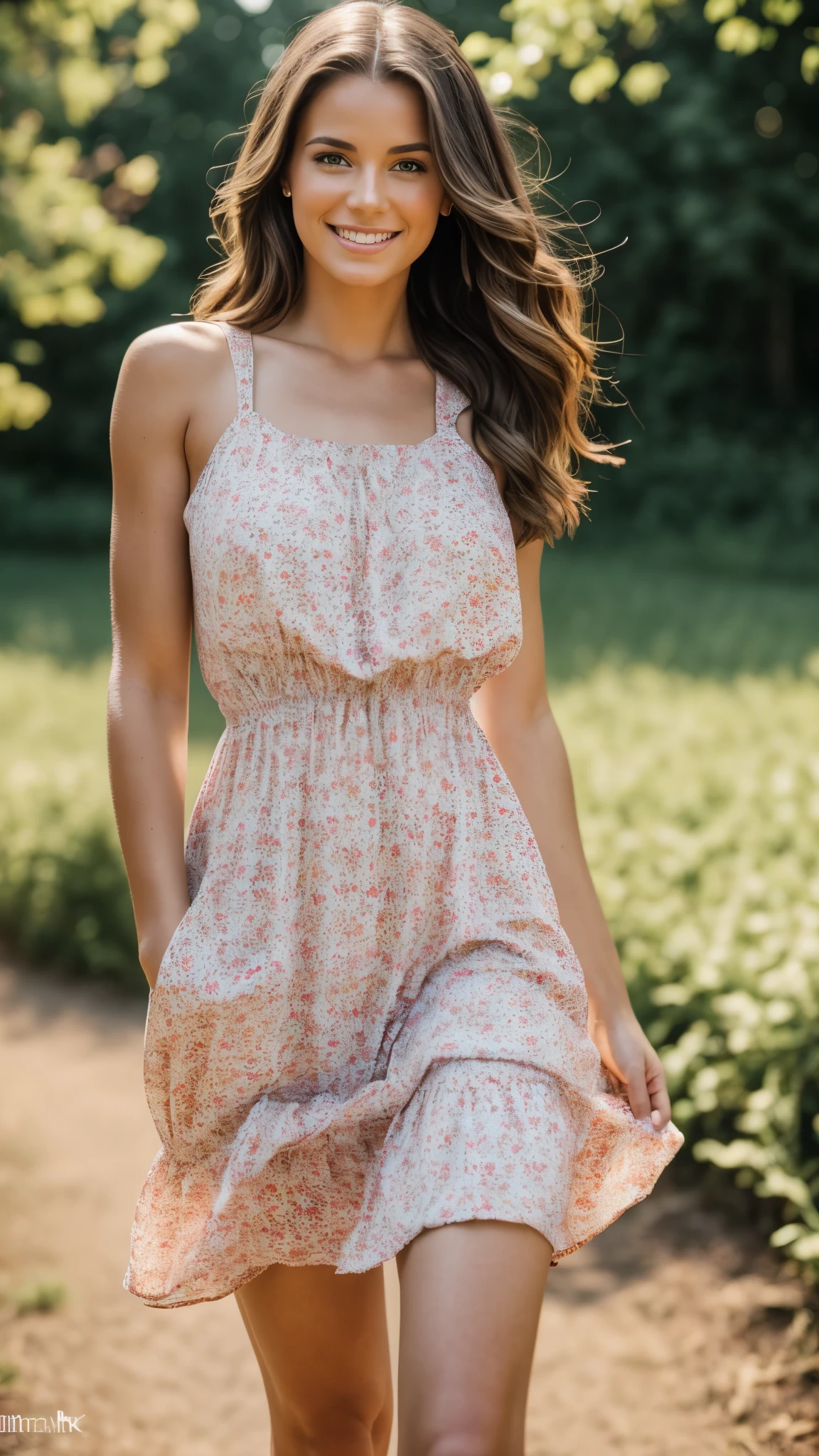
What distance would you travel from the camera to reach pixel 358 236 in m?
2.19

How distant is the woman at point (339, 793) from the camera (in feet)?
6.61

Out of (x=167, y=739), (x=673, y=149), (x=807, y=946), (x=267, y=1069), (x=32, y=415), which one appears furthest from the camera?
(x=673, y=149)

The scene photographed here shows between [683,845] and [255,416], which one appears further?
[683,845]

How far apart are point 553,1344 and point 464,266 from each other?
2.75 metres

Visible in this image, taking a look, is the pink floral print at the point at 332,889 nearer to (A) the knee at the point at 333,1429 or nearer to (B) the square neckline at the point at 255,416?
(B) the square neckline at the point at 255,416

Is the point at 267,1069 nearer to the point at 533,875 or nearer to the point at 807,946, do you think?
the point at 533,875

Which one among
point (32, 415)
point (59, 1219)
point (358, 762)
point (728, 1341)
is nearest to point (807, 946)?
point (728, 1341)

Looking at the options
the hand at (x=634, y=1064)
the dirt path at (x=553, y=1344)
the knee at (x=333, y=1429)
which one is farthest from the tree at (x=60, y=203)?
the knee at (x=333, y=1429)

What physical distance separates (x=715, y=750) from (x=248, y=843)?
5.66 m

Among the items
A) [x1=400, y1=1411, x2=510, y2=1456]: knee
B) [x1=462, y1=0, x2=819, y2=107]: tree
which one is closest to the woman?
[x1=400, y1=1411, x2=510, y2=1456]: knee

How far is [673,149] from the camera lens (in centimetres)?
2267

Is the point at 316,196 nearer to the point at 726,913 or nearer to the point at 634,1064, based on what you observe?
the point at 634,1064

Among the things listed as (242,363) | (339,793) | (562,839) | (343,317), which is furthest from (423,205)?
(562,839)

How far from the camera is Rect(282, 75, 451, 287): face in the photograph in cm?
215
